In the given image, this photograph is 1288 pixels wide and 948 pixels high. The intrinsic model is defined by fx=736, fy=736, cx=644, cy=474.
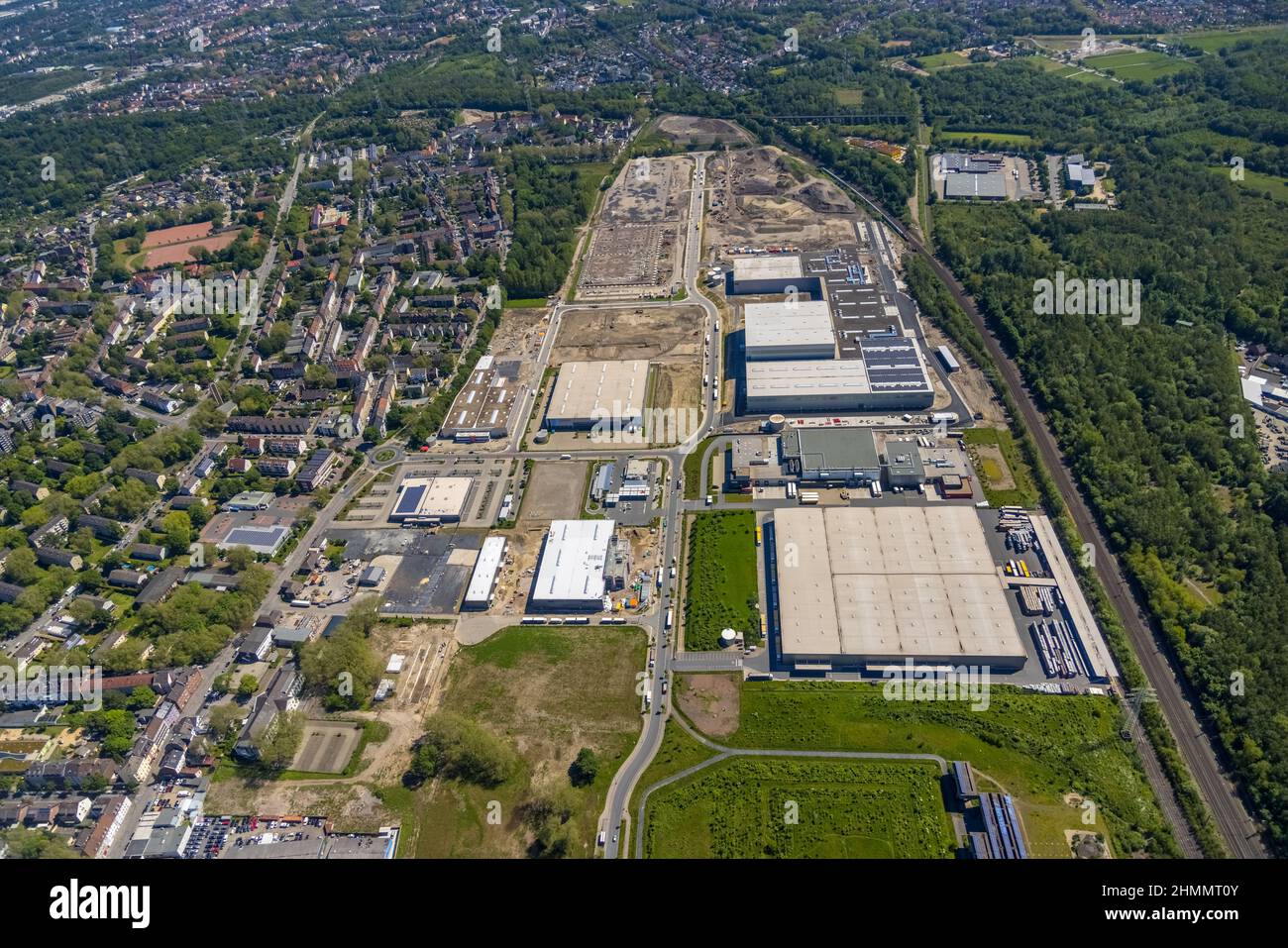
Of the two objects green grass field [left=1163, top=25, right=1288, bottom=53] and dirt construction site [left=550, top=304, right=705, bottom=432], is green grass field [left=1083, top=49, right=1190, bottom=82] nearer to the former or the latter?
green grass field [left=1163, top=25, right=1288, bottom=53]

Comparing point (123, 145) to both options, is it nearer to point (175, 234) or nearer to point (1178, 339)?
point (175, 234)

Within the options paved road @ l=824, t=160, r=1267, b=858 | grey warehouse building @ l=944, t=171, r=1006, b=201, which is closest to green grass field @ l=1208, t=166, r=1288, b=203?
grey warehouse building @ l=944, t=171, r=1006, b=201

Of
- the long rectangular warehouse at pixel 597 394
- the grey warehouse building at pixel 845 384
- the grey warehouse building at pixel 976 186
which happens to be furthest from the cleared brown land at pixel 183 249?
the grey warehouse building at pixel 976 186

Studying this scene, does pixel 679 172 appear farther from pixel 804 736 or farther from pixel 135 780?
pixel 135 780

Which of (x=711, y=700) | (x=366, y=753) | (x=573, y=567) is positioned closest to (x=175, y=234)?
(x=573, y=567)

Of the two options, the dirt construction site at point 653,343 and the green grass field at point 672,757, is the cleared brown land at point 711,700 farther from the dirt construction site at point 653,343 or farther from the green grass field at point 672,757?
the dirt construction site at point 653,343
